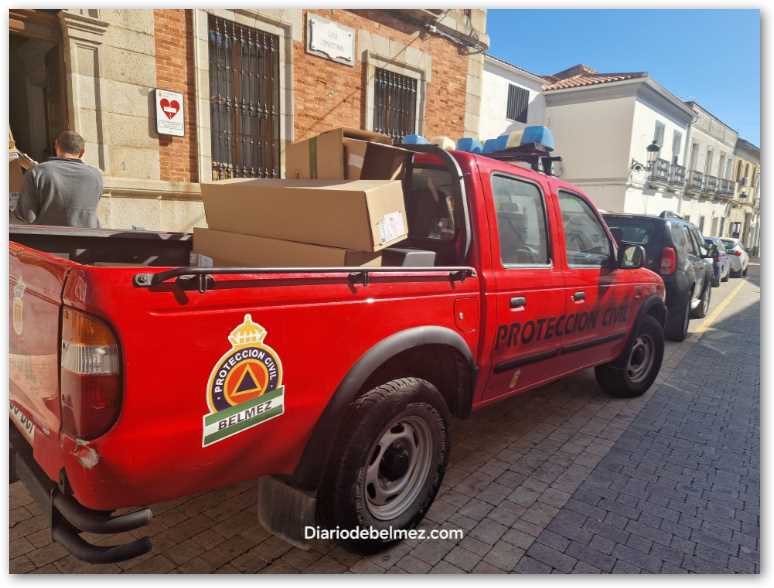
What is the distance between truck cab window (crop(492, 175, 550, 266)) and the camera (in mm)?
3150

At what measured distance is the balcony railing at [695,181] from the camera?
29297 mm

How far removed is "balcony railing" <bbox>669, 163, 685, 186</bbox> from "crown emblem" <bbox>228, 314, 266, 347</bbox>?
29463 millimetres

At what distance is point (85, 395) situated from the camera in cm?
159

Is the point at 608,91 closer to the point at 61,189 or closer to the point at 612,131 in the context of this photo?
the point at 612,131

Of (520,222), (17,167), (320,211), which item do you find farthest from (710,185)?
(320,211)

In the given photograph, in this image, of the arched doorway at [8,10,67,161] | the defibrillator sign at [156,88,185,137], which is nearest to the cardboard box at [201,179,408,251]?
the defibrillator sign at [156,88,185,137]

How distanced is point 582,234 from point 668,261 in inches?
152

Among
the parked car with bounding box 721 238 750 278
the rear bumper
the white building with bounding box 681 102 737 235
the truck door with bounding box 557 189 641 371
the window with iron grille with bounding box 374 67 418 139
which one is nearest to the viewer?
the rear bumper

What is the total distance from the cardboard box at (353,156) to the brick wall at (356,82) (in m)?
6.33

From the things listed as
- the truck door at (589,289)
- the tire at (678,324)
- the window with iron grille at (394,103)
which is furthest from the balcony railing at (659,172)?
the truck door at (589,289)

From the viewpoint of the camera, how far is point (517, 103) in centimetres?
2069

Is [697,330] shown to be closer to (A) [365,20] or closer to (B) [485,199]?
(B) [485,199]

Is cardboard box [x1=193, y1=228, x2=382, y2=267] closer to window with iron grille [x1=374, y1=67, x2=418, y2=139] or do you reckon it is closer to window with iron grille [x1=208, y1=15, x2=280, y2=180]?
window with iron grille [x1=208, y1=15, x2=280, y2=180]

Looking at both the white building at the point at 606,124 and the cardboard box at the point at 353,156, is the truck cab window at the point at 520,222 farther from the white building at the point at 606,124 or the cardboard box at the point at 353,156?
the white building at the point at 606,124
